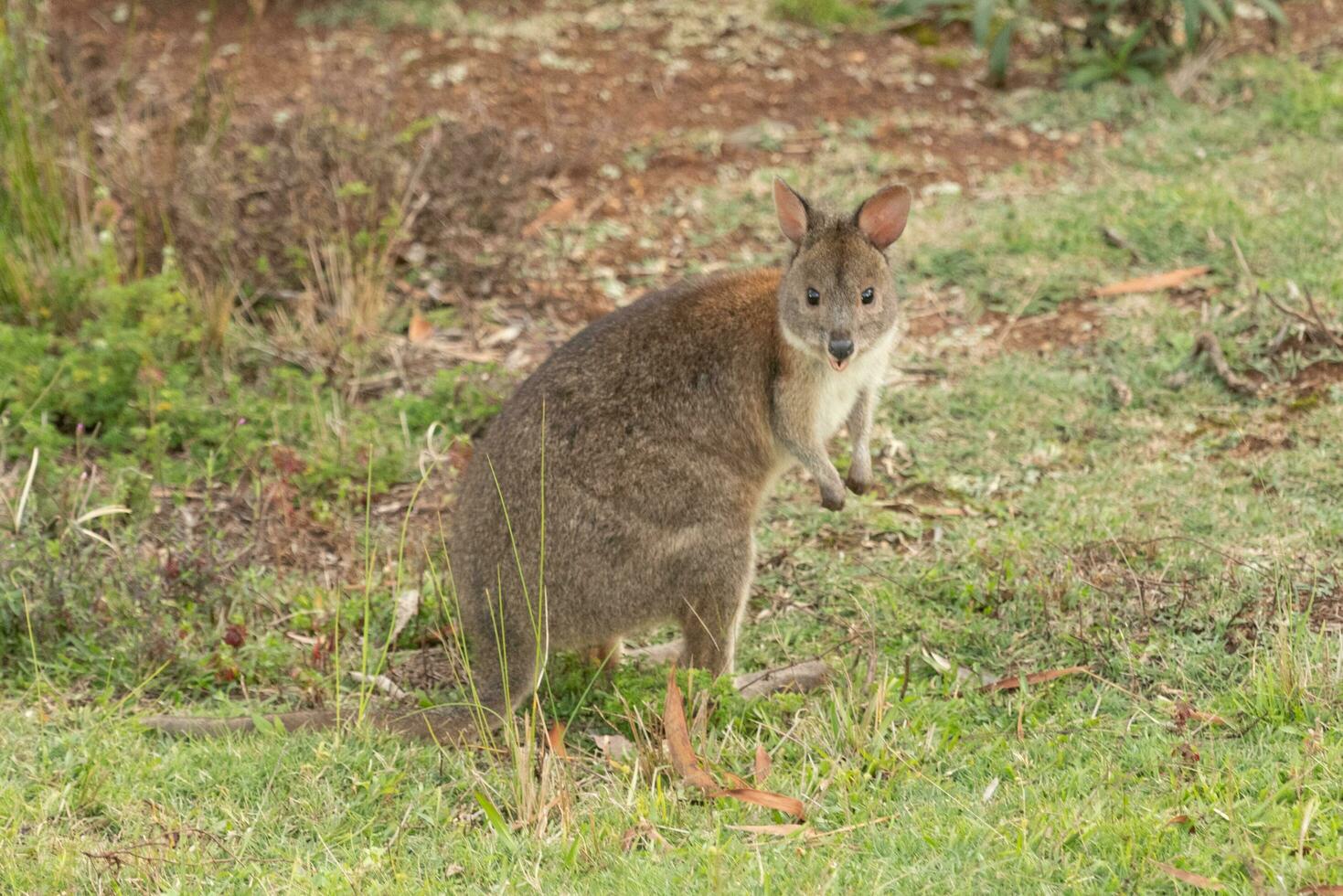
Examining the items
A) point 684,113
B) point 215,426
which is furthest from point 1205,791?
point 684,113

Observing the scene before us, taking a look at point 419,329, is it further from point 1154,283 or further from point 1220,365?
point 1220,365

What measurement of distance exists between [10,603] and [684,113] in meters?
5.55

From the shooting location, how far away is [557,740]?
160 inches

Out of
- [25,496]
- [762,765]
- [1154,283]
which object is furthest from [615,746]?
[1154,283]

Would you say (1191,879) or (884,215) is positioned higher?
(884,215)

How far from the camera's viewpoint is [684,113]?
908 centimetres

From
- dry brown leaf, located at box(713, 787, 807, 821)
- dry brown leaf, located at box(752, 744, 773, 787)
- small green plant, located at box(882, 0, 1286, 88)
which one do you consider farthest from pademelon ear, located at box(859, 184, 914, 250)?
small green plant, located at box(882, 0, 1286, 88)

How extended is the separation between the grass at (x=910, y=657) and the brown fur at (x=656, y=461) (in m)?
0.28

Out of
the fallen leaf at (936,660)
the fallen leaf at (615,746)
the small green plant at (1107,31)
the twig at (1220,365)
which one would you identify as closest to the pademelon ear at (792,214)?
the fallen leaf at (936,660)

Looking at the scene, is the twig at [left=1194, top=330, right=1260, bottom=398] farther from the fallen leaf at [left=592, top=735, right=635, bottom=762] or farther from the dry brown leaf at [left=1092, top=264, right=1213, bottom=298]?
the fallen leaf at [left=592, top=735, right=635, bottom=762]

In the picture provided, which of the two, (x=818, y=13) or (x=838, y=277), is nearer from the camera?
(x=838, y=277)

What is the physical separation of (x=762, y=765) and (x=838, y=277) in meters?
1.55

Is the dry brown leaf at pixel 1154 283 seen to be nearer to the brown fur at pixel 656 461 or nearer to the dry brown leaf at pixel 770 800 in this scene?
the brown fur at pixel 656 461

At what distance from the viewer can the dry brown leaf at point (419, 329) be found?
273 inches
